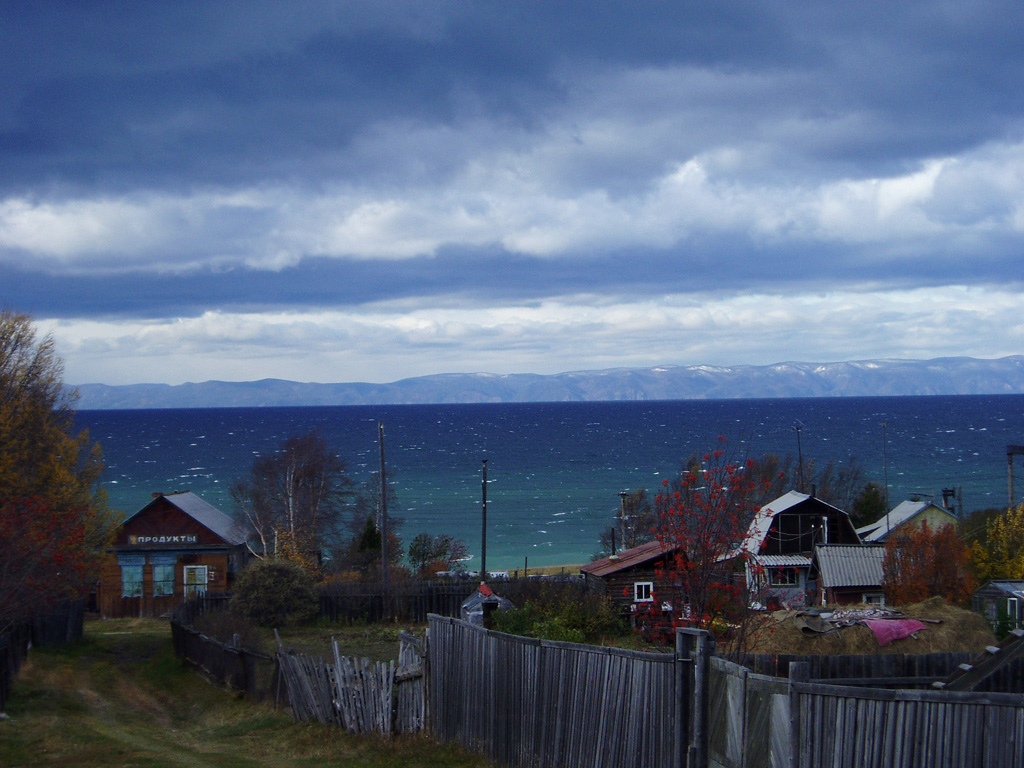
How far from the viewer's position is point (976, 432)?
188 meters

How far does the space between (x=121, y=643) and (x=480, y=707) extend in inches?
927

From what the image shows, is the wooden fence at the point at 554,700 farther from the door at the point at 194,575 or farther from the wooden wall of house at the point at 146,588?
the door at the point at 194,575

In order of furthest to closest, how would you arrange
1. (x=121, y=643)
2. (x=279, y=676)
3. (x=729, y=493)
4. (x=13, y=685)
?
(x=121, y=643) < (x=13, y=685) < (x=279, y=676) < (x=729, y=493)

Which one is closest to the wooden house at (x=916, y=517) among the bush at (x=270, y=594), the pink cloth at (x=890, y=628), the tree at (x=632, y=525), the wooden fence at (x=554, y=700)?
the tree at (x=632, y=525)

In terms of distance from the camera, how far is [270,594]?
1298 inches

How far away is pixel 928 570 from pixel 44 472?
32362 mm

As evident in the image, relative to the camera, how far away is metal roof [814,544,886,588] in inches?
1491

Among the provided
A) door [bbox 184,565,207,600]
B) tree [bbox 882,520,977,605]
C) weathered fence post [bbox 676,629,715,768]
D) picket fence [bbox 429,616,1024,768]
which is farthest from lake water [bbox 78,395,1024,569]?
weathered fence post [bbox 676,629,715,768]

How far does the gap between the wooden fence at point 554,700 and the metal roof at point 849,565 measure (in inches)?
1129

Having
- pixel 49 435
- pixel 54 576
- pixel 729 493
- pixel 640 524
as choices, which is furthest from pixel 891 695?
pixel 640 524

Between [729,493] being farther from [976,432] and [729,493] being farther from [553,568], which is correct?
[976,432]

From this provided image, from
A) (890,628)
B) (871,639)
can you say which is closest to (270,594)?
(871,639)

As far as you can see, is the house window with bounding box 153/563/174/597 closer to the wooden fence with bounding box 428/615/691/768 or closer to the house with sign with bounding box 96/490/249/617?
the house with sign with bounding box 96/490/249/617

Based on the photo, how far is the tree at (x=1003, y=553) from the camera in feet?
112
